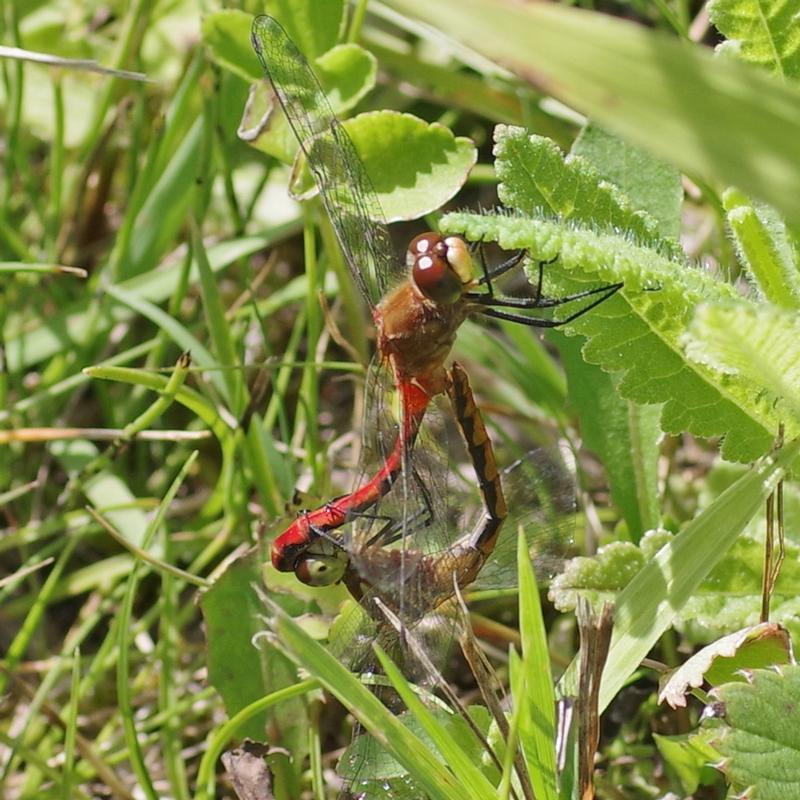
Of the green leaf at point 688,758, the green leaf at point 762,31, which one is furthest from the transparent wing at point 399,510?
the green leaf at point 762,31

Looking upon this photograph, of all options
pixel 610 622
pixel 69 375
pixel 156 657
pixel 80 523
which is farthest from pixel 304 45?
pixel 610 622

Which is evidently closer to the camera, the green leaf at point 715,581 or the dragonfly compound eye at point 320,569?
the green leaf at point 715,581

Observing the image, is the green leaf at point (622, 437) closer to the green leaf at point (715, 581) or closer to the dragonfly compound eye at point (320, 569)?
the green leaf at point (715, 581)

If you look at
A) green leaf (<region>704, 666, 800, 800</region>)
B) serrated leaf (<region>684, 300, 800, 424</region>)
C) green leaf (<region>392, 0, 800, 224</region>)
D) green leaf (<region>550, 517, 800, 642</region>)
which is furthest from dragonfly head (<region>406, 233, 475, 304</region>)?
green leaf (<region>392, 0, 800, 224</region>)

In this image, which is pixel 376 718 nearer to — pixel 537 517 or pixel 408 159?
pixel 537 517

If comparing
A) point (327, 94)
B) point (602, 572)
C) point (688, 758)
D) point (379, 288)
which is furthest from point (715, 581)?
point (327, 94)

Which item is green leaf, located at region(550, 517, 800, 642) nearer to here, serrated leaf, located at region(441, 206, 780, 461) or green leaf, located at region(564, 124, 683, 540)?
serrated leaf, located at region(441, 206, 780, 461)
